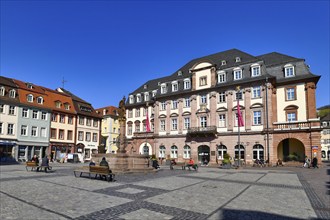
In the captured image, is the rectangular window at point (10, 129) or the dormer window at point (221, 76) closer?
the rectangular window at point (10, 129)

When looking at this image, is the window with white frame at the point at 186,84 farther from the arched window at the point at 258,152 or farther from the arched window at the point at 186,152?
the arched window at the point at 258,152

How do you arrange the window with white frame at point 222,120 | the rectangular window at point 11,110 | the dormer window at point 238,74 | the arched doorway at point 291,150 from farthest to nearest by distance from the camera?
the window with white frame at point 222,120, the dormer window at point 238,74, the rectangular window at point 11,110, the arched doorway at point 291,150

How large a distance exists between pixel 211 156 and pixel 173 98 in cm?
1308

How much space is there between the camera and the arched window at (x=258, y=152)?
3638 centimetres

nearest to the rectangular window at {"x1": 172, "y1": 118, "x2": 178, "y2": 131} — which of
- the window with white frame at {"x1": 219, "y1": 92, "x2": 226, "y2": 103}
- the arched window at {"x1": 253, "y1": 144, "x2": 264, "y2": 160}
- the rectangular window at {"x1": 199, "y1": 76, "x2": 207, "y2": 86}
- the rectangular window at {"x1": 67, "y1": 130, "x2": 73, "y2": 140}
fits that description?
the rectangular window at {"x1": 199, "y1": 76, "x2": 207, "y2": 86}

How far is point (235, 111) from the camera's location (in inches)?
1544

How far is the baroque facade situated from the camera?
34.9 m

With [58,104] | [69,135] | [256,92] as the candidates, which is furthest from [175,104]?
[58,104]

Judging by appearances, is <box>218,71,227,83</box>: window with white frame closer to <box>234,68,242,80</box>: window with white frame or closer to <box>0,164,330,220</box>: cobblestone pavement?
<box>234,68,242,80</box>: window with white frame

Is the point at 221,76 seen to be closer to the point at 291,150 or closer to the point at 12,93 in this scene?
the point at 291,150

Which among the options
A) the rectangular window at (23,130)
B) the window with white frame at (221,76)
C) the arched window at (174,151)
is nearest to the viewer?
the rectangular window at (23,130)

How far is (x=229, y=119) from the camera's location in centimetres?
3953

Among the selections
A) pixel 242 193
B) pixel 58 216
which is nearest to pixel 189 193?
pixel 242 193

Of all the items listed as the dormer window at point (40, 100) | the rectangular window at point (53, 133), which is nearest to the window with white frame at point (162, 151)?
the rectangular window at point (53, 133)
